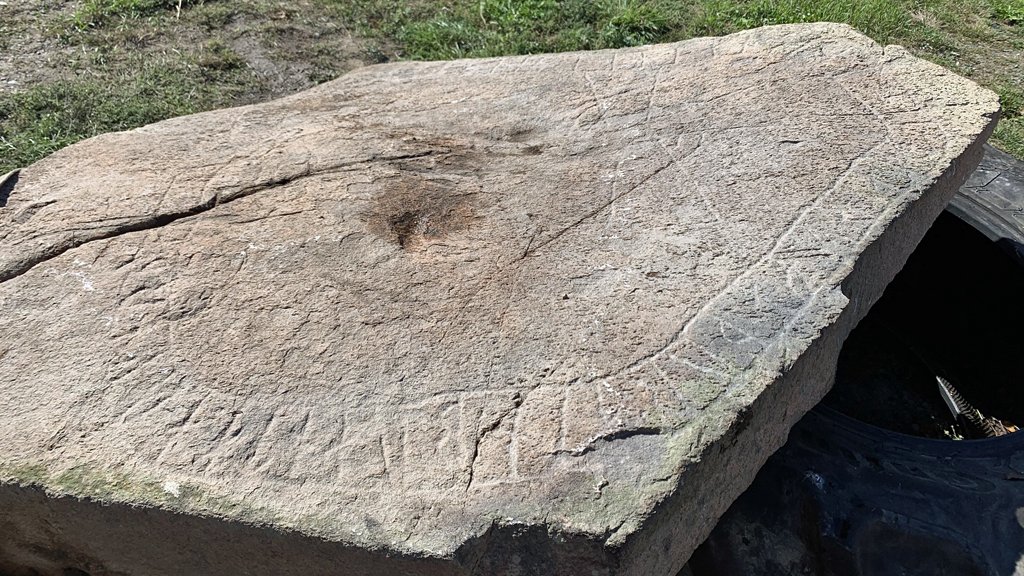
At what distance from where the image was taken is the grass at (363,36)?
12.5 feet

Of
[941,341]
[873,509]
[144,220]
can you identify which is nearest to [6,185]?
[144,220]

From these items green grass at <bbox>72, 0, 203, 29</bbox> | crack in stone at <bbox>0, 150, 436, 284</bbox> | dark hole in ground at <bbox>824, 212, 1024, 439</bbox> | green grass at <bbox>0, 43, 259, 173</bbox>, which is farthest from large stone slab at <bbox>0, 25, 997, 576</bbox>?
green grass at <bbox>72, 0, 203, 29</bbox>

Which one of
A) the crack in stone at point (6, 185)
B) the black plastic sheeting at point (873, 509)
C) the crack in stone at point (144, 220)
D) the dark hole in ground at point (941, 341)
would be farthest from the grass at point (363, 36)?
the black plastic sheeting at point (873, 509)

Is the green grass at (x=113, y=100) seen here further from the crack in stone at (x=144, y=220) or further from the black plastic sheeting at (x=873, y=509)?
the black plastic sheeting at (x=873, y=509)

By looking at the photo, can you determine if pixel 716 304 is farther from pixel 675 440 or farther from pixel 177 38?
pixel 177 38

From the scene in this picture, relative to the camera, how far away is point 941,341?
2.92 metres

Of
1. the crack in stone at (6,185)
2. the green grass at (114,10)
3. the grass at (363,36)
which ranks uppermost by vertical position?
the crack in stone at (6,185)

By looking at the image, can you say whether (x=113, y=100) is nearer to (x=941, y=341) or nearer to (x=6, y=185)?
(x=6, y=185)

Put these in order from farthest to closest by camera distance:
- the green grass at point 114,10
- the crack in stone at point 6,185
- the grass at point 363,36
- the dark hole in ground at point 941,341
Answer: the green grass at point 114,10
the grass at point 363,36
the dark hole in ground at point 941,341
the crack in stone at point 6,185

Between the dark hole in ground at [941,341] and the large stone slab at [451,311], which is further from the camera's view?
the dark hole in ground at [941,341]

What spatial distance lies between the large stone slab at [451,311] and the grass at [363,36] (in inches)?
58.3

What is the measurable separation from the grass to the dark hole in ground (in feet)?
4.29

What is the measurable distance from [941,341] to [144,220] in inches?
94.7

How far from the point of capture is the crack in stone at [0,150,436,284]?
200cm
